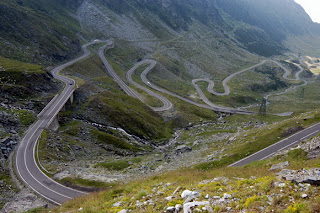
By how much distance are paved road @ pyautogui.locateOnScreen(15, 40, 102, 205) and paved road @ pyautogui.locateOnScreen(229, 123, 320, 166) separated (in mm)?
28421

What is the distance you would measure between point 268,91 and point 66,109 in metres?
168

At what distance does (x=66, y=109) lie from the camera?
67312mm

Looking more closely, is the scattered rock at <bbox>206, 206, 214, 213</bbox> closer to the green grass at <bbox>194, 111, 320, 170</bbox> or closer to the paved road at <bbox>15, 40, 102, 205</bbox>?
the paved road at <bbox>15, 40, 102, 205</bbox>

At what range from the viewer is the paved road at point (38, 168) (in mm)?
33062

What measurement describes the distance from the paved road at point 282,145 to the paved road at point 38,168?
28.4m

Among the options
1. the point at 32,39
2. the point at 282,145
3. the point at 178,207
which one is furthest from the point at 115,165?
the point at 32,39

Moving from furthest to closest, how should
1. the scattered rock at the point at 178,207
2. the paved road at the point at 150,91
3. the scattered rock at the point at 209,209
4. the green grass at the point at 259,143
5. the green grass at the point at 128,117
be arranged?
the paved road at the point at 150,91
the green grass at the point at 128,117
the green grass at the point at 259,143
the scattered rock at the point at 178,207
the scattered rock at the point at 209,209

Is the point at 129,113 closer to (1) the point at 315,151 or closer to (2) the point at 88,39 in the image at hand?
(1) the point at 315,151

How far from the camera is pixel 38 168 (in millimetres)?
40281

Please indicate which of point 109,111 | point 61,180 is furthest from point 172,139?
point 61,180

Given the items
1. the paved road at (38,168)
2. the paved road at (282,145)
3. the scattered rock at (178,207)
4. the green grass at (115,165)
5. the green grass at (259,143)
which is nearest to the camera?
the scattered rock at (178,207)

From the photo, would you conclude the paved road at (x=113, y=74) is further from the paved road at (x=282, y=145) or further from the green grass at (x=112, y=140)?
the paved road at (x=282, y=145)

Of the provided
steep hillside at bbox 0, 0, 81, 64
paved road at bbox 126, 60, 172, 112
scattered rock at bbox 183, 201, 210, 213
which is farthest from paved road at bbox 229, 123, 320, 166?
steep hillside at bbox 0, 0, 81, 64

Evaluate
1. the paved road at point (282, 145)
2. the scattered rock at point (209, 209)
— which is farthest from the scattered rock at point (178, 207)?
the paved road at point (282, 145)
